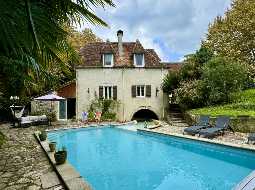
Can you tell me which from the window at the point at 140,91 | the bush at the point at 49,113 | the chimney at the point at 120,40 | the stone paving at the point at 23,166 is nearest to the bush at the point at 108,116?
the window at the point at 140,91

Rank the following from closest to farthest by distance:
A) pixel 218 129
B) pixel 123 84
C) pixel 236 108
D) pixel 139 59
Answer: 1. pixel 218 129
2. pixel 236 108
3. pixel 123 84
4. pixel 139 59

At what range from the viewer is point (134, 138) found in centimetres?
2075

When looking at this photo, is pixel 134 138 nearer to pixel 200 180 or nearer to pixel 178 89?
pixel 178 89

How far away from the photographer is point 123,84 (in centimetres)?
3108

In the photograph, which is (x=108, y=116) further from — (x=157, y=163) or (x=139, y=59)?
(x=157, y=163)

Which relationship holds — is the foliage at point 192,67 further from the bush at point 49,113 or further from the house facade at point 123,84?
the bush at point 49,113

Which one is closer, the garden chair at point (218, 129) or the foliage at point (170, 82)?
the garden chair at point (218, 129)

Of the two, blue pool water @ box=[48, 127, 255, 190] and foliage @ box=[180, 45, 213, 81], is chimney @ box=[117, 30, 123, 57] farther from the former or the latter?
blue pool water @ box=[48, 127, 255, 190]

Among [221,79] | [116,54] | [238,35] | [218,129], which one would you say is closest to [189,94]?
[221,79]

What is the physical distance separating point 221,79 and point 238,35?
39.1 feet

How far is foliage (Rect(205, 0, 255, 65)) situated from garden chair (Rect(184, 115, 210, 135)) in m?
14.7

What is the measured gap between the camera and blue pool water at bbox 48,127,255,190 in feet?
34.5

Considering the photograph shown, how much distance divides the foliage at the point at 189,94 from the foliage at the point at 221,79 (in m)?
0.57

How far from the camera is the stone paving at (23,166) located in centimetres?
812
